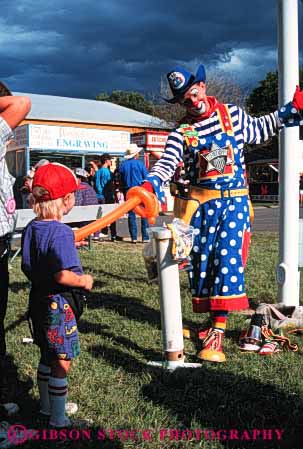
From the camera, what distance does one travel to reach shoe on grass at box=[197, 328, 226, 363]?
12.1ft

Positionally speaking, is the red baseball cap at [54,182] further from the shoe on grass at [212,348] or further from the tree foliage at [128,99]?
the tree foliage at [128,99]

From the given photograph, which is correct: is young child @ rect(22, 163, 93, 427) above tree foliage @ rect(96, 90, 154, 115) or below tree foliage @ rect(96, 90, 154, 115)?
below

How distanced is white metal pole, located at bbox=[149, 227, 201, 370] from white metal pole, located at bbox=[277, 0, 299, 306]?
5.32 ft

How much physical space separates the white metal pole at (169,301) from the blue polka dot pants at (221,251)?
1.52 ft

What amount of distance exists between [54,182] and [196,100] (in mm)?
1596

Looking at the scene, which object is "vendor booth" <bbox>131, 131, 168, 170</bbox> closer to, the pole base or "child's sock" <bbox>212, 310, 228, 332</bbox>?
"child's sock" <bbox>212, 310, 228, 332</bbox>

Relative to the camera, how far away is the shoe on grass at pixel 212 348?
12.1 feet

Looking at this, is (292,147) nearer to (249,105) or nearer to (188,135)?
(188,135)

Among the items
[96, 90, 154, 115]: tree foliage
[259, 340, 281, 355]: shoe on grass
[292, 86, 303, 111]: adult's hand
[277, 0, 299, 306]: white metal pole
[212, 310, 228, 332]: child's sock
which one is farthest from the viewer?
[96, 90, 154, 115]: tree foliage

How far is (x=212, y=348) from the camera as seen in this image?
381cm

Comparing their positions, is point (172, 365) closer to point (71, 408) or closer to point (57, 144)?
point (71, 408)

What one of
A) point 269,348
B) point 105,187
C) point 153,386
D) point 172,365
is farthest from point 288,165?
point 105,187

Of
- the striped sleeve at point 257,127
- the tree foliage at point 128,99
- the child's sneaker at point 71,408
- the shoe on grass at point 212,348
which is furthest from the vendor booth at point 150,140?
the tree foliage at point 128,99

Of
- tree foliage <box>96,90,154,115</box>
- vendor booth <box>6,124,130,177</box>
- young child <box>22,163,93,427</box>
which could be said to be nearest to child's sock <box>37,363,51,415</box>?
young child <box>22,163,93,427</box>
